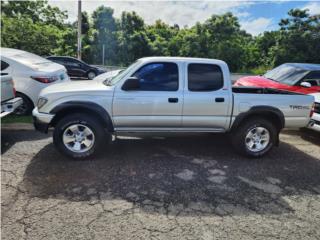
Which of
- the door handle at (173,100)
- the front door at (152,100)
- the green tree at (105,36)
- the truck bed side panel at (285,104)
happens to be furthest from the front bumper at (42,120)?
the green tree at (105,36)

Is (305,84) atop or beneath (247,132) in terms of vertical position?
atop

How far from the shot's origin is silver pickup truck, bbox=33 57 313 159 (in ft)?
15.6

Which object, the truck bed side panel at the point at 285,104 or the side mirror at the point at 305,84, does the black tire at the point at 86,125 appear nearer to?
the truck bed side panel at the point at 285,104

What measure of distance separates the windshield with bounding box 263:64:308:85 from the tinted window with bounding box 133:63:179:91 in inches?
189

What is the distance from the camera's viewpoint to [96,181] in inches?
164

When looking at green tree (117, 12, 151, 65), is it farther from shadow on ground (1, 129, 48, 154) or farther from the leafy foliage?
shadow on ground (1, 129, 48, 154)

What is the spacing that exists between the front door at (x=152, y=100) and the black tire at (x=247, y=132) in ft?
3.60

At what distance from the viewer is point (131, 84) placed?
472 cm

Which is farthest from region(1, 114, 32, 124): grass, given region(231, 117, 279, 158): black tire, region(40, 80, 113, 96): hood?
region(231, 117, 279, 158): black tire

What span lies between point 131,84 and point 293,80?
5661mm

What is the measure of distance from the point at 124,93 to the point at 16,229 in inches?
98.9

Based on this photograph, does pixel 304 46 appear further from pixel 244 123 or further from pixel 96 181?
pixel 96 181

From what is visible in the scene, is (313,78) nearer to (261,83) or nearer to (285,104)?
(261,83)

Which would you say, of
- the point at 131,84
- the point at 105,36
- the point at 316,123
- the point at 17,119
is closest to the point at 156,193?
the point at 131,84
